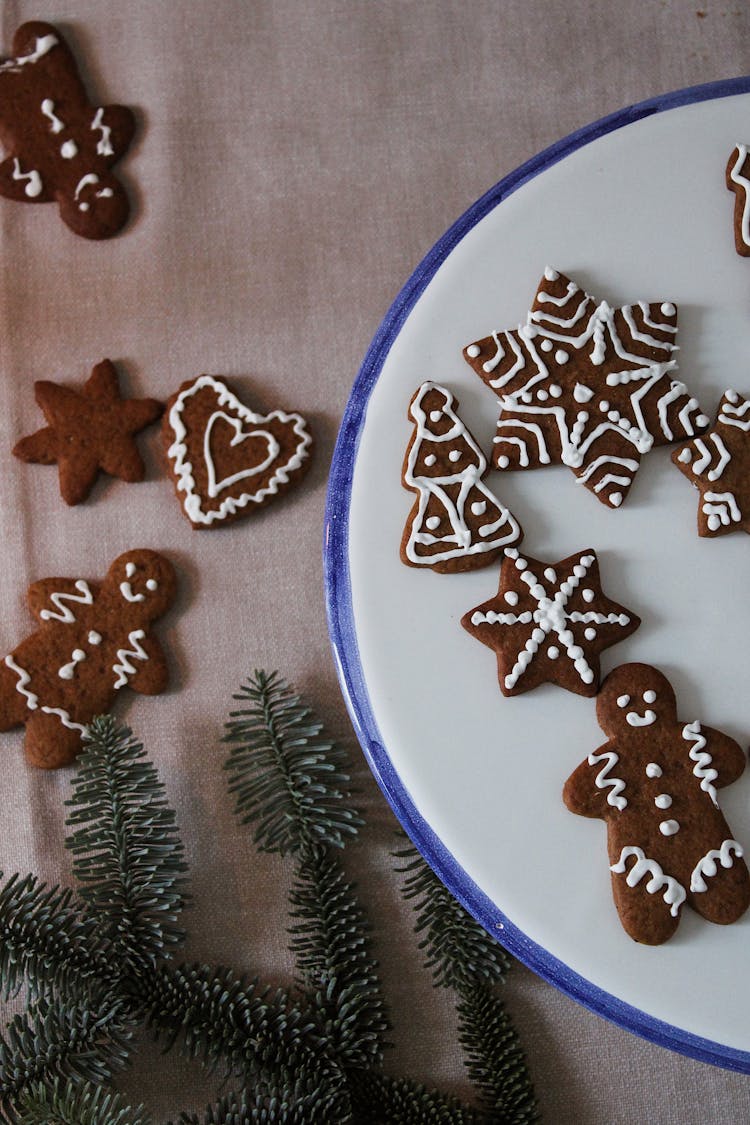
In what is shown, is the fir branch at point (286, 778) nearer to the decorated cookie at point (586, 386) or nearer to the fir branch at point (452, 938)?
the fir branch at point (452, 938)

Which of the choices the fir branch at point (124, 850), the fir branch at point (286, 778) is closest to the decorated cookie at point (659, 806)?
the fir branch at point (286, 778)

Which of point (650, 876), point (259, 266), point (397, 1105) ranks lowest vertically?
point (397, 1105)

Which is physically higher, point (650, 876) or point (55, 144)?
point (55, 144)

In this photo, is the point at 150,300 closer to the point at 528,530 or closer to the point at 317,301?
the point at 317,301

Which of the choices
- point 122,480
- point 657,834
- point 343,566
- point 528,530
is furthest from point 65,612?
point 657,834

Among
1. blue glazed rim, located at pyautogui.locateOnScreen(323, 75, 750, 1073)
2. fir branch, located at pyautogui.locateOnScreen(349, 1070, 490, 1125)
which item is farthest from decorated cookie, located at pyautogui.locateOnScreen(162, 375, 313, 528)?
fir branch, located at pyautogui.locateOnScreen(349, 1070, 490, 1125)

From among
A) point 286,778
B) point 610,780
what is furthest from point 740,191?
point 286,778

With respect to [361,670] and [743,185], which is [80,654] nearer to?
[361,670]
